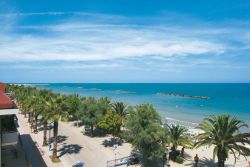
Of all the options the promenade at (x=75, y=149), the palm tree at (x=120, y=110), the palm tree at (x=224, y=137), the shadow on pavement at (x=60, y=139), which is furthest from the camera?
the palm tree at (x=120, y=110)

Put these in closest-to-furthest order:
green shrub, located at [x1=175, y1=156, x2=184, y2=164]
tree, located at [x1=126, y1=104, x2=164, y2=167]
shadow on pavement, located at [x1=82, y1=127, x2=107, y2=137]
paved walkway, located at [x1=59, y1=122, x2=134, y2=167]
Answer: tree, located at [x1=126, y1=104, x2=164, y2=167]
green shrub, located at [x1=175, y1=156, x2=184, y2=164]
paved walkway, located at [x1=59, y1=122, x2=134, y2=167]
shadow on pavement, located at [x1=82, y1=127, x2=107, y2=137]

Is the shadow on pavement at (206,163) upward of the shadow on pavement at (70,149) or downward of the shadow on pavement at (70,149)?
downward

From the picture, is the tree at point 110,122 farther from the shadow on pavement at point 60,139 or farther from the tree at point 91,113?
the shadow on pavement at point 60,139

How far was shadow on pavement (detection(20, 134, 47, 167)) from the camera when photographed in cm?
3245

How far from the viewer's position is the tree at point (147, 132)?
2961cm

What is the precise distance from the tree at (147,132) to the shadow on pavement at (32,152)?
441 inches

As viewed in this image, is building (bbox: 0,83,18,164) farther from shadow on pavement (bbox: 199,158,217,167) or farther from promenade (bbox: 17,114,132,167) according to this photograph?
shadow on pavement (bbox: 199,158,217,167)

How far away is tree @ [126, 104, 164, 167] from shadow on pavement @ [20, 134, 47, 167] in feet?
36.8

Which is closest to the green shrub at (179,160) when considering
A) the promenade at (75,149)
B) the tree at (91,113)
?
the promenade at (75,149)

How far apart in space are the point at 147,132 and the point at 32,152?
55.1 feet

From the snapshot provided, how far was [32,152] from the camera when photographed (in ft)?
120

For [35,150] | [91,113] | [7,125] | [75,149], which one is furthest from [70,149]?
[7,125]

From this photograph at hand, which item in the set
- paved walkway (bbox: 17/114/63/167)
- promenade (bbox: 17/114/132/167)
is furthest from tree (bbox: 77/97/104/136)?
paved walkway (bbox: 17/114/63/167)

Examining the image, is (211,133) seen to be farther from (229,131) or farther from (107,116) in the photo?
(107,116)
